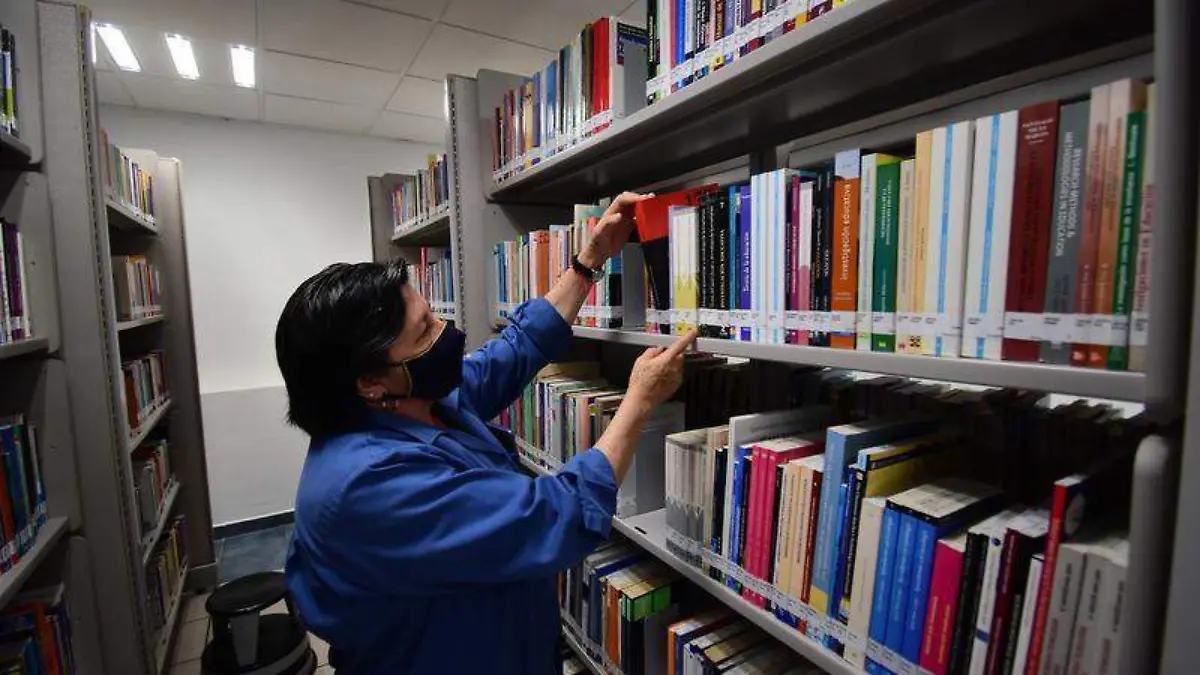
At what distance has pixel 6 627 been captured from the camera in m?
1.38

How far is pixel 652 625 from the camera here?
128 cm

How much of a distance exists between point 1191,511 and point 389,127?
4.54 metres

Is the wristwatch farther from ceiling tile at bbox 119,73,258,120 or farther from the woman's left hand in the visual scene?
ceiling tile at bbox 119,73,258,120

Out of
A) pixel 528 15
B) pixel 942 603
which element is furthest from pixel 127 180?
pixel 942 603

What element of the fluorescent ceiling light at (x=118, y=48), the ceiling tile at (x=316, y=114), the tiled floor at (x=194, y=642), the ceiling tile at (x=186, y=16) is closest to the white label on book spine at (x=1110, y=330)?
the tiled floor at (x=194, y=642)

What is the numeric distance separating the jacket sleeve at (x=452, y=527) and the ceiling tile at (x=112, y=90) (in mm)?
3568

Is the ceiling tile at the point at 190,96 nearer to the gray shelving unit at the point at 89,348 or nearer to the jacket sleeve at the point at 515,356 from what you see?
the gray shelving unit at the point at 89,348

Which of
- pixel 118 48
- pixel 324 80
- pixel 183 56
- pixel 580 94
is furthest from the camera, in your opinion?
pixel 324 80

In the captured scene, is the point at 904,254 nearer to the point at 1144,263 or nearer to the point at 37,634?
the point at 1144,263

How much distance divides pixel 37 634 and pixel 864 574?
1978 mm

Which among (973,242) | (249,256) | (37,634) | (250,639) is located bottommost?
(250,639)

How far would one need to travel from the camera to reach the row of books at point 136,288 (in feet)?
7.41

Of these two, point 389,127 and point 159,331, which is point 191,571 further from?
point 389,127

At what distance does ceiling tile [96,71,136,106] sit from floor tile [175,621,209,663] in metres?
2.97
